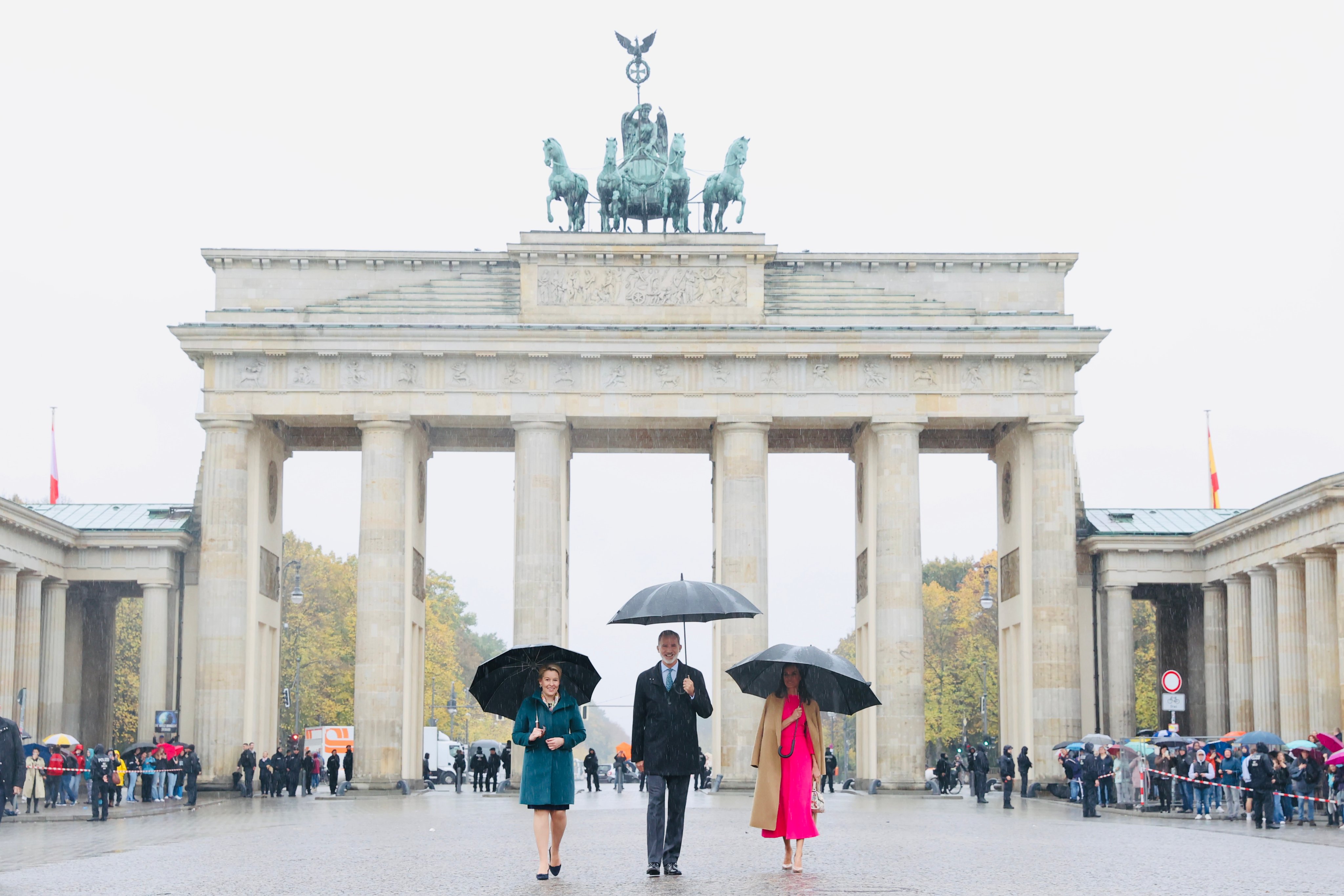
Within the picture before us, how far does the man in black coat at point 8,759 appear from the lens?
721 inches

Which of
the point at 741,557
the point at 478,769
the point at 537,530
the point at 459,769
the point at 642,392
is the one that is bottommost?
the point at 459,769

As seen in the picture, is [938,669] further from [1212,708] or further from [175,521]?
[175,521]

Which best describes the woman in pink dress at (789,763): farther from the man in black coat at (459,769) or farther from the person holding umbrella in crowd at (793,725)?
the man in black coat at (459,769)

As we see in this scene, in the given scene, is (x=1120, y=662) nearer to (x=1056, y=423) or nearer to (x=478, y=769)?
(x=1056, y=423)

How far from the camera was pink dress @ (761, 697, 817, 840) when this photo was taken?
17188mm

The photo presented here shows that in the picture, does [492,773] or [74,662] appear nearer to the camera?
[492,773]

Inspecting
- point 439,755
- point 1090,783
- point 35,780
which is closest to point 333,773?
point 35,780

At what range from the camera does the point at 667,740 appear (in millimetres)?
16859

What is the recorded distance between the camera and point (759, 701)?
54562 mm

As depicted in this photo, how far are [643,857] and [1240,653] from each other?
131ft

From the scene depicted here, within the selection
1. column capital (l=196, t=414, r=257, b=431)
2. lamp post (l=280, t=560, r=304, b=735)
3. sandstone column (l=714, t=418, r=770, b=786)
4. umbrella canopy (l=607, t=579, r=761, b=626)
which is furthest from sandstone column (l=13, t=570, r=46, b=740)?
umbrella canopy (l=607, t=579, r=761, b=626)

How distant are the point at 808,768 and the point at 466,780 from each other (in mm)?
69837

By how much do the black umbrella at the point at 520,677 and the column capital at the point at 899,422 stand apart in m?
38.0

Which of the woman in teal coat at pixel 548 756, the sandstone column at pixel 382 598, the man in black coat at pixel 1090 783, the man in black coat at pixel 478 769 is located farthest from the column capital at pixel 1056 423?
the woman in teal coat at pixel 548 756
